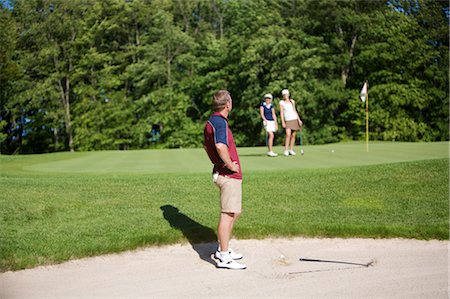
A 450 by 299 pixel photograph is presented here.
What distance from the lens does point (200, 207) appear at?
8188mm

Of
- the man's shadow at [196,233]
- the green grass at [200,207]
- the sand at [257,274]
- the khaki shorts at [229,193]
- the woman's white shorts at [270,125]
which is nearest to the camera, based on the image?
the sand at [257,274]

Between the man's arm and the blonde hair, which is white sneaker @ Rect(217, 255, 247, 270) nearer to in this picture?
the man's arm

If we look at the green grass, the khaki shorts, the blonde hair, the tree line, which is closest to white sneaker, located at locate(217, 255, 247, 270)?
the khaki shorts

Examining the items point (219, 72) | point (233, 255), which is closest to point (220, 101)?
point (233, 255)

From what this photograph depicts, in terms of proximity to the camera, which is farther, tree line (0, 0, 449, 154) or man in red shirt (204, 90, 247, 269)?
tree line (0, 0, 449, 154)

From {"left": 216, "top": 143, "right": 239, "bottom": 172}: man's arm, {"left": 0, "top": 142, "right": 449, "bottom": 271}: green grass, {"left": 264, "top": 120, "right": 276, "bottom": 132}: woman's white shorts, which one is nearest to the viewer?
{"left": 216, "top": 143, "right": 239, "bottom": 172}: man's arm

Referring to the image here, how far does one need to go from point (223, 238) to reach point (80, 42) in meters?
39.8

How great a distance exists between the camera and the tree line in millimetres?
39594

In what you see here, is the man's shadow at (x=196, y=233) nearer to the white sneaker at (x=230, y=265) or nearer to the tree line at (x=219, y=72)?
the white sneaker at (x=230, y=265)

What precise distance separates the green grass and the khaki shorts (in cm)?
131

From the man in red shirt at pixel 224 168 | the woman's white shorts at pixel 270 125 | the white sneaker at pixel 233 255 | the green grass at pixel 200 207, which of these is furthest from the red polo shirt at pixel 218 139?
the woman's white shorts at pixel 270 125

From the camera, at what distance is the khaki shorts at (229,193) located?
18.1 ft

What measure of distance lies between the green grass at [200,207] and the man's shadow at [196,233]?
2 cm

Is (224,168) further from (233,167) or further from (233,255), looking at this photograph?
(233,255)
